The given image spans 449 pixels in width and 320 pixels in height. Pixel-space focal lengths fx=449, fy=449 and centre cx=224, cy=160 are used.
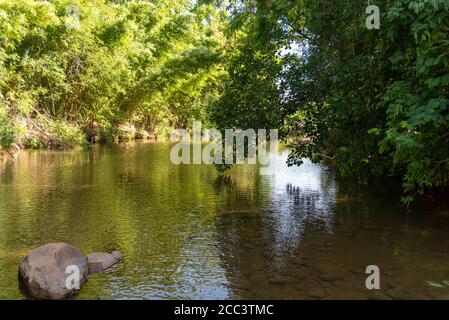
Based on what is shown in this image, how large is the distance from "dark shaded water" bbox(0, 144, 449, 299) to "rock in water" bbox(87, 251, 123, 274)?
0.56ft

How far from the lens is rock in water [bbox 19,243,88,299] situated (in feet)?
20.0

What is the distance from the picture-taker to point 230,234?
9.17 metres

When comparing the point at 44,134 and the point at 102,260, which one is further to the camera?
the point at 44,134

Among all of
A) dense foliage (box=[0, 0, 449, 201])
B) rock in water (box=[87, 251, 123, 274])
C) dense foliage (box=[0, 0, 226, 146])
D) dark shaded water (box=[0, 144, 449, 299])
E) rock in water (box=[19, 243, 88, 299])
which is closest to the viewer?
rock in water (box=[19, 243, 88, 299])

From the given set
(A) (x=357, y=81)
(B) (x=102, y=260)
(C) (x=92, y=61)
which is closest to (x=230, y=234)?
(B) (x=102, y=260)

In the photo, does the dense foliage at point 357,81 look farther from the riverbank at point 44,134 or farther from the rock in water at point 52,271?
the riverbank at point 44,134

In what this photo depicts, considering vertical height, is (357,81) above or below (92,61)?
below

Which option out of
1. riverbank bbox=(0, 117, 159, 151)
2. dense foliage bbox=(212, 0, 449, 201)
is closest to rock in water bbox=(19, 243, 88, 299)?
dense foliage bbox=(212, 0, 449, 201)

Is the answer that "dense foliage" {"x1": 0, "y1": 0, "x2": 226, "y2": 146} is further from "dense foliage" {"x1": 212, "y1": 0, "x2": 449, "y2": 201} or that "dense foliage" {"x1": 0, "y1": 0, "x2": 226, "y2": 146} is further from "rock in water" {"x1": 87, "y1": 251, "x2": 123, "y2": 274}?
"rock in water" {"x1": 87, "y1": 251, "x2": 123, "y2": 274}

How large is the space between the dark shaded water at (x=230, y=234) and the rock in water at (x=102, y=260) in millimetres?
170

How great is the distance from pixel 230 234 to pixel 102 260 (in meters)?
2.88

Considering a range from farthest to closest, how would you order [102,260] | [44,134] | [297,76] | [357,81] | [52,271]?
[44,134], [297,76], [357,81], [102,260], [52,271]

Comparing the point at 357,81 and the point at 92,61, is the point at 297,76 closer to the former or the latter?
the point at 357,81

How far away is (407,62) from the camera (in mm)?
7371
